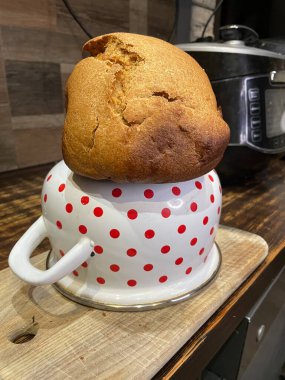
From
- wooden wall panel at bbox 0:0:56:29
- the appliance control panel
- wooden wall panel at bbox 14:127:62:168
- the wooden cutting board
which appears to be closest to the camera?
the wooden cutting board

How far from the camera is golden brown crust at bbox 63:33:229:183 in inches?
12.0

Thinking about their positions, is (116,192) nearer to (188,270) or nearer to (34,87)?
(188,270)

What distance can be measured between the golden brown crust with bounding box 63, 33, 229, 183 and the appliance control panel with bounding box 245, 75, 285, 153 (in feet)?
1.18

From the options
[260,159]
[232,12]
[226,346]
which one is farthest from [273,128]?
[232,12]

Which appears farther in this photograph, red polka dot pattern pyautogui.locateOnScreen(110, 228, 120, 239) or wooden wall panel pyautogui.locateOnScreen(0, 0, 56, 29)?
wooden wall panel pyautogui.locateOnScreen(0, 0, 56, 29)

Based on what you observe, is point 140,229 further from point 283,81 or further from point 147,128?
point 283,81

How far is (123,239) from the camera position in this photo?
0.33 meters

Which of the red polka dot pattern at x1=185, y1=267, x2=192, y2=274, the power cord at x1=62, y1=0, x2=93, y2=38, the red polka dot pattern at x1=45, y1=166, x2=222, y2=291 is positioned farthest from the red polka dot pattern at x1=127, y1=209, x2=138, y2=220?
the power cord at x1=62, y1=0, x2=93, y2=38

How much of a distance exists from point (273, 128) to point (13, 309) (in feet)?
2.04

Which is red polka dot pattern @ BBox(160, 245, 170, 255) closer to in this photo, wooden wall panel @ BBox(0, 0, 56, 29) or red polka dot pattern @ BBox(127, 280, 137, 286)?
red polka dot pattern @ BBox(127, 280, 137, 286)

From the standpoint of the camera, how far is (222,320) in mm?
374

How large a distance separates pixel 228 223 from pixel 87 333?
36 cm

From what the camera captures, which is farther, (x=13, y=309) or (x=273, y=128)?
(x=273, y=128)

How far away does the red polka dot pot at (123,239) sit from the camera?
0.33m
